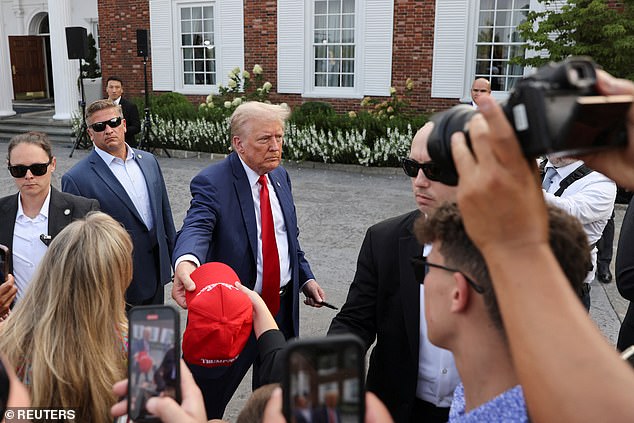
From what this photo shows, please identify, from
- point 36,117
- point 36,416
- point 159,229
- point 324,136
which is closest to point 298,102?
point 324,136

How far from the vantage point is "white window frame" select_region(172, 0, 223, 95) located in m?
16.4

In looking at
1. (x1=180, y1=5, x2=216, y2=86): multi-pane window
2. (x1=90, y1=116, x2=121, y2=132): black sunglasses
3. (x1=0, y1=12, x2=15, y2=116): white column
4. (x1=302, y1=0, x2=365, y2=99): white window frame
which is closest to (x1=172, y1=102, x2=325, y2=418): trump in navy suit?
(x1=90, y1=116, x2=121, y2=132): black sunglasses

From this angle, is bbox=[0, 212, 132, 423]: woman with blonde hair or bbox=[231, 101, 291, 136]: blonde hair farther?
bbox=[231, 101, 291, 136]: blonde hair

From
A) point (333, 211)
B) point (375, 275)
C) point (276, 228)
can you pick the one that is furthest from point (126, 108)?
point (375, 275)

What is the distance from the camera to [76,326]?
6.17 ft

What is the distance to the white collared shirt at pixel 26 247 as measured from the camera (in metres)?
3.27

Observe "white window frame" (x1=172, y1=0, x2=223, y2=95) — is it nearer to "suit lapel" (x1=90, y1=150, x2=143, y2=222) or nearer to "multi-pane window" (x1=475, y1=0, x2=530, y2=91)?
"multi-pane window" (x1=475, y1=0, x2=530, y2=91)

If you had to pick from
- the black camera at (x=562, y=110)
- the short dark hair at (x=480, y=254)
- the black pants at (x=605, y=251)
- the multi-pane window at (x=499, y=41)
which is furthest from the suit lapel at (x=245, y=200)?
the multi-pane window at (x=499, y=41)

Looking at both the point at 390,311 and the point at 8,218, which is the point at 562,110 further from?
the point at 8,218

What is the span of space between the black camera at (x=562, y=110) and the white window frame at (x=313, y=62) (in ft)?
46.9

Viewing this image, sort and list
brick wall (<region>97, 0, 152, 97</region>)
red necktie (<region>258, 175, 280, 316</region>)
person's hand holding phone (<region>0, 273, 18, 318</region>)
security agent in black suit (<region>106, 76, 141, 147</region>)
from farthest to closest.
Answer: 1. brick wall (<region>97, 0, 152, 97</region>)
2. security agent in black suit (<region>106, 76, 141, 147</region>)
3. red necktie (<region>258, 175, 280, 316</region>)
4. person's hand holding phone (<region>0, 273, 18, 318</region>)

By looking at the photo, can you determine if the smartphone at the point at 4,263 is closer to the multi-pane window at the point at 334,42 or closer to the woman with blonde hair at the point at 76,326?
the woman with blonde hair at the point at 76,326

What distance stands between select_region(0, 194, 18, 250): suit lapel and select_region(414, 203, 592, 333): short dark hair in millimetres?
2793

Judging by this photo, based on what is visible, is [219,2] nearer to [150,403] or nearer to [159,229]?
[159,229]
